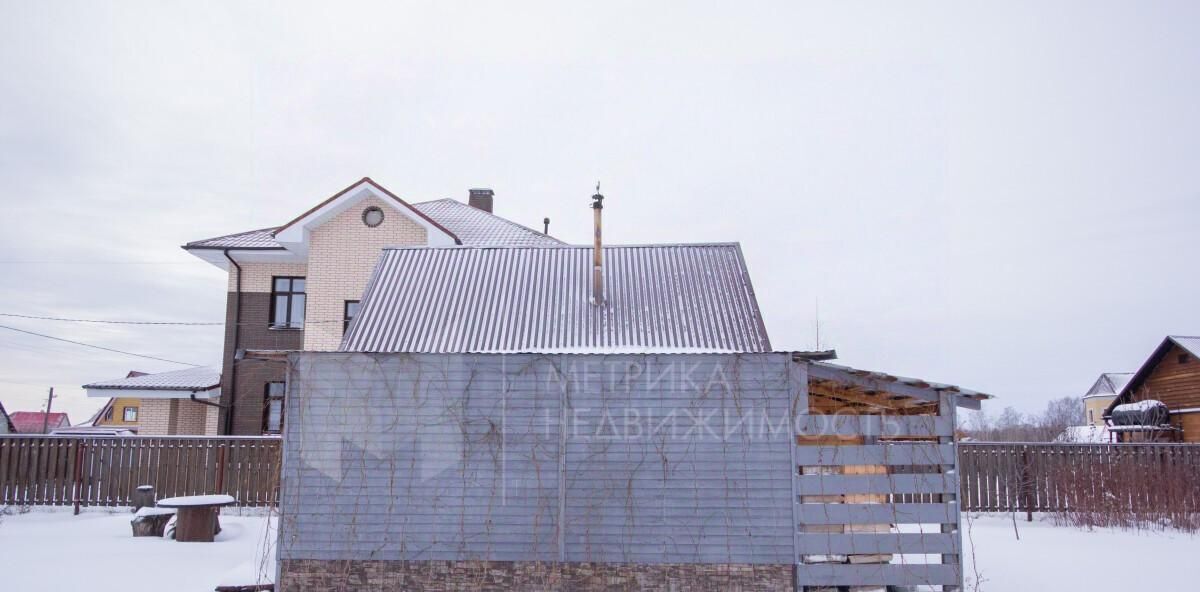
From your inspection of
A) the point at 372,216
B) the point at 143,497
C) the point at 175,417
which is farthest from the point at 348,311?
the point at 175,417

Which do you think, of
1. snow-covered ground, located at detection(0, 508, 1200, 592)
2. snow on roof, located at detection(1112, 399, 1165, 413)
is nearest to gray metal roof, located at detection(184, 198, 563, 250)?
snow-covered ground, located at detection(0, 508, 1200, 592)

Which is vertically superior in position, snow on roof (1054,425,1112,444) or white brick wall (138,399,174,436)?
white brick wall (138,399,174,436)

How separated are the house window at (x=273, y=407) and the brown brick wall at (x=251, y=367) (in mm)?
143

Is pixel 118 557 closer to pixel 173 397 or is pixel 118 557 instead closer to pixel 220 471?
pixel 220 471

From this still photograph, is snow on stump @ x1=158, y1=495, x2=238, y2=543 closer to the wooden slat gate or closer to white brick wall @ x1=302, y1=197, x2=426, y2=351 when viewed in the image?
white brick wall @ x1=302, y1=197, x2=426, y2=351

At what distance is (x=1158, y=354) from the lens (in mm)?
23156

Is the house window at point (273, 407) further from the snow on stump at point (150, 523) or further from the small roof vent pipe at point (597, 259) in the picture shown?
the small roof vent pipe at point (597, 259)

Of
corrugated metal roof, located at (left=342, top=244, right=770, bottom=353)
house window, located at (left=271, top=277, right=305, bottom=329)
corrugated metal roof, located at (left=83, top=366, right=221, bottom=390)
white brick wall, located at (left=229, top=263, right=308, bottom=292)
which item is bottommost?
corrugated metal roof, located at (left=83, top=366, right=221, bottom=390)

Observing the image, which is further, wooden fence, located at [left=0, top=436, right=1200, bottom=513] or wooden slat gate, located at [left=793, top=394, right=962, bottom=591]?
wooden fence, located at [left=0, top=436, right=1200, bottom=513]

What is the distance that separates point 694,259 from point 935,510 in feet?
17.3

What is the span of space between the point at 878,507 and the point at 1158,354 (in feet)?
70.2

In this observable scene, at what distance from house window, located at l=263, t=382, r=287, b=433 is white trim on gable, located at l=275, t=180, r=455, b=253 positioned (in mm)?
3663

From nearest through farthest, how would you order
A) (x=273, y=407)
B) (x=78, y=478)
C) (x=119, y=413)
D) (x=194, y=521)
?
(x=194, y=521) < (x=78, y=478) < (x=273, y=407) < (x=119, y=413)

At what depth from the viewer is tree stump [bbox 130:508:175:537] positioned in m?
11.0
